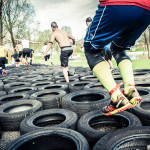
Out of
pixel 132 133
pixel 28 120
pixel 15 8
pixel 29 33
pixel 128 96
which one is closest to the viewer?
pixel 132 133

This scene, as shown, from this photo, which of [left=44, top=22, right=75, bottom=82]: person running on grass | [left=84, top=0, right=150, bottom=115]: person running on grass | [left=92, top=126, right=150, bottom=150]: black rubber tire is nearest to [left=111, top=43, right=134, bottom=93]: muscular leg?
[left=84, top=0, right=150, bottom=115]: person running on grass

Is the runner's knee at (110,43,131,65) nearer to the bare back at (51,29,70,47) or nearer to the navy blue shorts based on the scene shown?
the navy blue shorts

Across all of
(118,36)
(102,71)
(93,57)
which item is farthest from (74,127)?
(118,36)

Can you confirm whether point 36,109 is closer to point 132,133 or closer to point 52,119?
point 52,119

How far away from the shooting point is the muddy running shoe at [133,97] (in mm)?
1750

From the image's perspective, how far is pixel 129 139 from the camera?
160 cm

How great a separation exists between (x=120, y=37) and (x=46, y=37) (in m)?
74.2

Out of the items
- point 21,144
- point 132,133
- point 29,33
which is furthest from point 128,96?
point 29,33

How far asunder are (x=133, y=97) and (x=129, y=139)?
0.48 metres

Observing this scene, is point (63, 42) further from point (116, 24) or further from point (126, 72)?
point (116, 24)

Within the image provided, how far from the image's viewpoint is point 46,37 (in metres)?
72.3

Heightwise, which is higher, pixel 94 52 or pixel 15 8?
pixel 15 8

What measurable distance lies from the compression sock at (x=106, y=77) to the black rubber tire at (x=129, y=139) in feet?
1.33

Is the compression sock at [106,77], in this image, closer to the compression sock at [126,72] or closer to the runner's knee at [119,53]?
the compression sock at [126,72]
